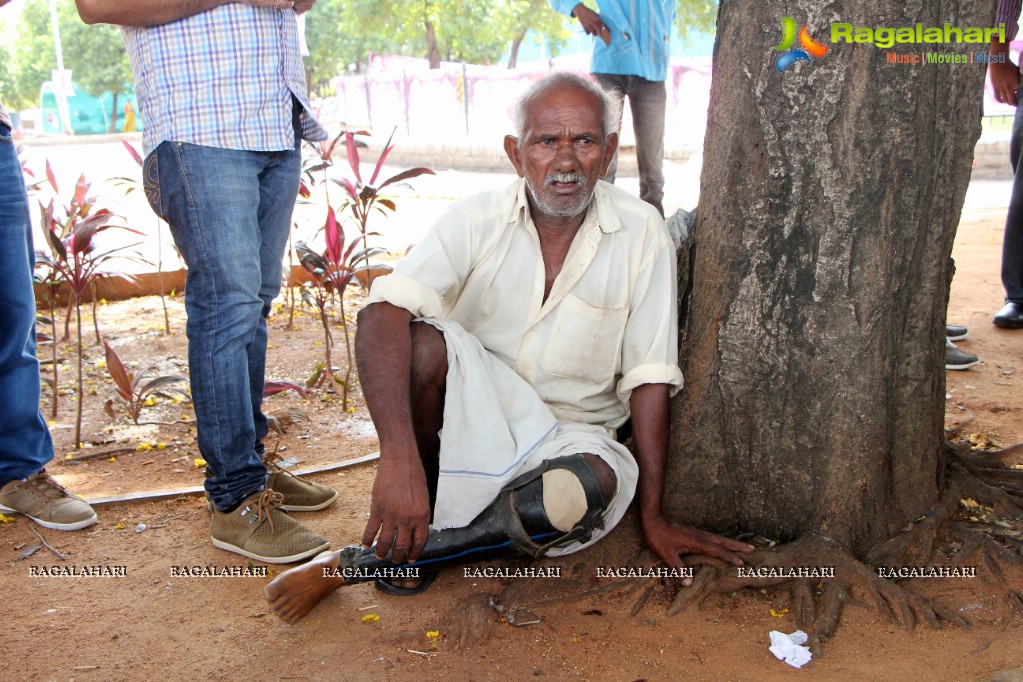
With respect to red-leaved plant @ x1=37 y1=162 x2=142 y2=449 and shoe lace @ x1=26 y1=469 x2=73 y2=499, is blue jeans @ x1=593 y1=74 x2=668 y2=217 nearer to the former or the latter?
red-leaved plant @ x1=37 y1=162 x2=142 y2=449

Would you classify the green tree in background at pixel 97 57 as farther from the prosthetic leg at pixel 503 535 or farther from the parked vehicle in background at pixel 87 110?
the prosthetic leg at pixel 503 535

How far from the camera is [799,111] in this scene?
Result: 7.56 feet

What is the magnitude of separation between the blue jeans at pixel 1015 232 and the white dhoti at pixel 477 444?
127 inches

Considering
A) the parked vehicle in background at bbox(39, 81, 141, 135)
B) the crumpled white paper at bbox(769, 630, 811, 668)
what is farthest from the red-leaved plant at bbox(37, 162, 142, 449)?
the parked vehicle in background at bbox(39, 81, 141, 135)

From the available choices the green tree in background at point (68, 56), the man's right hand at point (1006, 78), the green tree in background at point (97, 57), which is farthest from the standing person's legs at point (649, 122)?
the green tree in background at point (97, 57)

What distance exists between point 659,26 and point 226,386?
11.9 ft

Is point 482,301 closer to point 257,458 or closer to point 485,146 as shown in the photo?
point 257,458

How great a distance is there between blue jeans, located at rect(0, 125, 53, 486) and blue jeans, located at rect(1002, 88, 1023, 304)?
169 inches

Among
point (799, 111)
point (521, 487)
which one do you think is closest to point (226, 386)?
point (521, 487)

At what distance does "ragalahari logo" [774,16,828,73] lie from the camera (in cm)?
226

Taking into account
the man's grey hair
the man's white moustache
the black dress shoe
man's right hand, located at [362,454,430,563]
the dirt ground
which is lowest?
the dirt ground

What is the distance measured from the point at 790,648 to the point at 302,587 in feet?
3.93

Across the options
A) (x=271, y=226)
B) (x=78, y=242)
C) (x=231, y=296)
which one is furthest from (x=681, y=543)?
(x=78, y=242)

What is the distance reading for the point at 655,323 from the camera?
8.08ft
